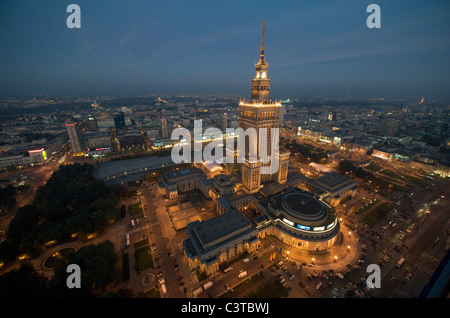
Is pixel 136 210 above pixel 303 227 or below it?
below

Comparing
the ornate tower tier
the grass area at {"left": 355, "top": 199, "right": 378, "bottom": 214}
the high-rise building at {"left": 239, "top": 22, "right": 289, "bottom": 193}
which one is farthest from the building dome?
the ornate tower tier

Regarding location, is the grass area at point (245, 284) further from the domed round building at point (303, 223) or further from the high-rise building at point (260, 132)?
the high-rise building at point (260, 132)

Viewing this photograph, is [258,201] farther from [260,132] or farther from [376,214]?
[376,214]

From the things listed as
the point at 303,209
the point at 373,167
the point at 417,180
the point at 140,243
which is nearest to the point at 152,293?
the point at 140,243

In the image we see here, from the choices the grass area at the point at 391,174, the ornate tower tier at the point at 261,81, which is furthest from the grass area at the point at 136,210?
the grass area at the point at 391,174

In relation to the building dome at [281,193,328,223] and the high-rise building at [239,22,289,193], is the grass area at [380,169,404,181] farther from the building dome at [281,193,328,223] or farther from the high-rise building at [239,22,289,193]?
the building dome at [281,193,328,223]
